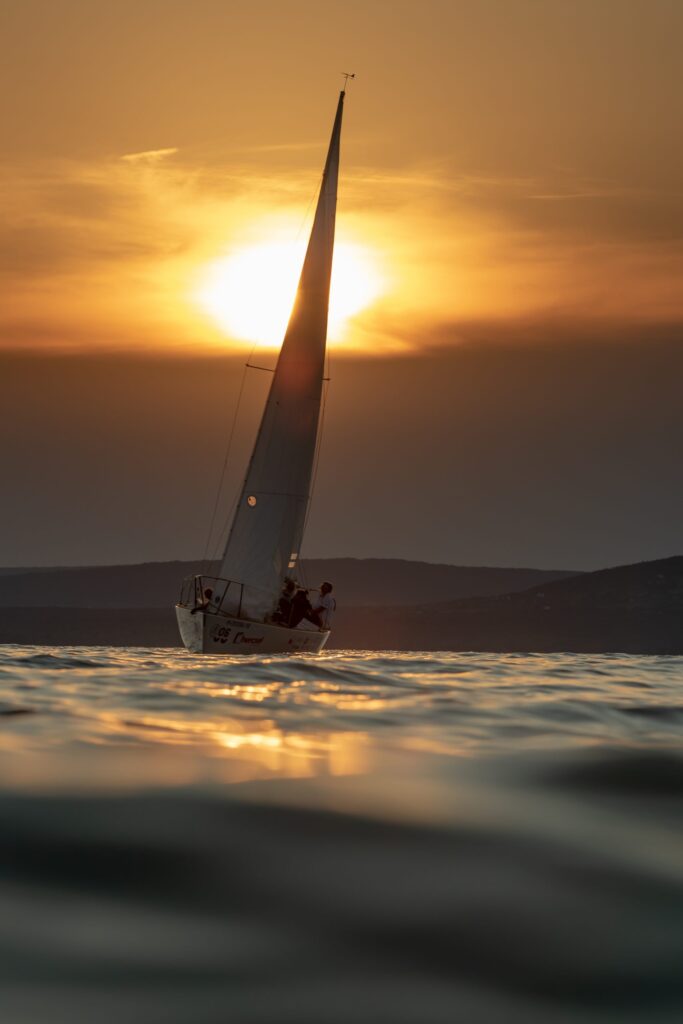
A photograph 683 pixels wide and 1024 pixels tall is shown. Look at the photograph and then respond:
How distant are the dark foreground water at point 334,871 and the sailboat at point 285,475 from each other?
959 inches

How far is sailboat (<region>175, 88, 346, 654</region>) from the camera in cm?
3319

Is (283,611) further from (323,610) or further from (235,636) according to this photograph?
(235,636)

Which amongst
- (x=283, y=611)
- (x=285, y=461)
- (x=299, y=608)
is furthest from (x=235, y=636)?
(x=285, y=461)

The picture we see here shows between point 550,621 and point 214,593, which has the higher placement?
point 550,621

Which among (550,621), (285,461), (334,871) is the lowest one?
(334,871)

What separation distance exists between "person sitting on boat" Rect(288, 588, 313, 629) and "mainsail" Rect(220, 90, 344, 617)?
58 centimetres

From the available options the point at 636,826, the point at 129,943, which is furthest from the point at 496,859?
the point at 129,943

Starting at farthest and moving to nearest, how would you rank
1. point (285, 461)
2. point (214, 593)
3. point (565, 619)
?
point (565, 619) < point (285, 461) < point (214, 593)

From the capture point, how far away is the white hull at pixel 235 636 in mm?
31031

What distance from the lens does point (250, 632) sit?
31.7 m

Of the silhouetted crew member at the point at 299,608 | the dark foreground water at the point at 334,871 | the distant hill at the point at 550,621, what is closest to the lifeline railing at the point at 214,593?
the silhouetted crew member at the point at 299,608

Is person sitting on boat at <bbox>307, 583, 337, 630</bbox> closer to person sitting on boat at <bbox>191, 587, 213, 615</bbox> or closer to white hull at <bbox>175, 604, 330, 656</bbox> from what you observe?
white hull at <bbox>175, 604, 330, 656</bbox>

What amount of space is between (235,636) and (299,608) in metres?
2.84

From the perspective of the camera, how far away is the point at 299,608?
33688 millimetres
